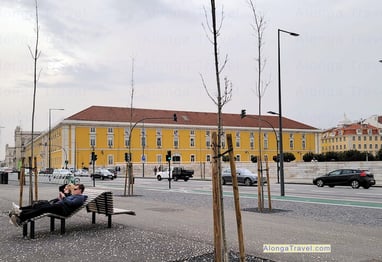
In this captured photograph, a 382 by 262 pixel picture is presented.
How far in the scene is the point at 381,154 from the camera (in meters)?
75.2

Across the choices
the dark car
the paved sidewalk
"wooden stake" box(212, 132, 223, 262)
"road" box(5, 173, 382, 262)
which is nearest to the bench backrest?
the paved sidewalk

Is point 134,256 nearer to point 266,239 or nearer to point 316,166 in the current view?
point 266,239

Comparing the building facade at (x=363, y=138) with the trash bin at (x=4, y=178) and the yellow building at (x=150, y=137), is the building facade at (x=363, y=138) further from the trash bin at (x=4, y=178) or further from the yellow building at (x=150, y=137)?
the trash bin at (x=4, y=178)

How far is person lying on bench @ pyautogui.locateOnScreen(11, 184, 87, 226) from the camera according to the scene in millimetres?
9172

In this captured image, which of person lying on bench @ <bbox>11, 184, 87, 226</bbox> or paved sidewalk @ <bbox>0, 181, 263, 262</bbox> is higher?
→ person lying on bench @ <bbox>11, 184, 87, 226</bbox>

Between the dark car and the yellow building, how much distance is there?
191ft

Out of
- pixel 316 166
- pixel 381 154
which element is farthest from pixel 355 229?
pixel 381 154

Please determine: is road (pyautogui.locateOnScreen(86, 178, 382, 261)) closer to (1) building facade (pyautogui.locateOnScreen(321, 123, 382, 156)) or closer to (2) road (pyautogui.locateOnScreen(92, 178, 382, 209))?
(2) road (pyautogui.locateOnScreen(92, 178, 382, 209))

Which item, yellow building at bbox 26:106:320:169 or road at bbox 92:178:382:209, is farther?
yellow building at bbox 26:106:320:169

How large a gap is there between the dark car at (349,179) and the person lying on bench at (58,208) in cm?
2790

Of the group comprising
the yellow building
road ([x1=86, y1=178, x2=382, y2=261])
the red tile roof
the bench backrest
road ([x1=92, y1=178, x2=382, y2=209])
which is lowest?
road ([x1=92, y1=178, x2=382, y2=209])

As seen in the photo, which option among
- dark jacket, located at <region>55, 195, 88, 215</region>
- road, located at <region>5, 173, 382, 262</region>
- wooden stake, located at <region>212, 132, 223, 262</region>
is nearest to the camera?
wooden stake, located at <region>212, 132, 223, 262</region>

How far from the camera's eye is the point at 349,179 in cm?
3459

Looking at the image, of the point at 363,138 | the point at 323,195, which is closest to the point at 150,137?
the point at 363,138
